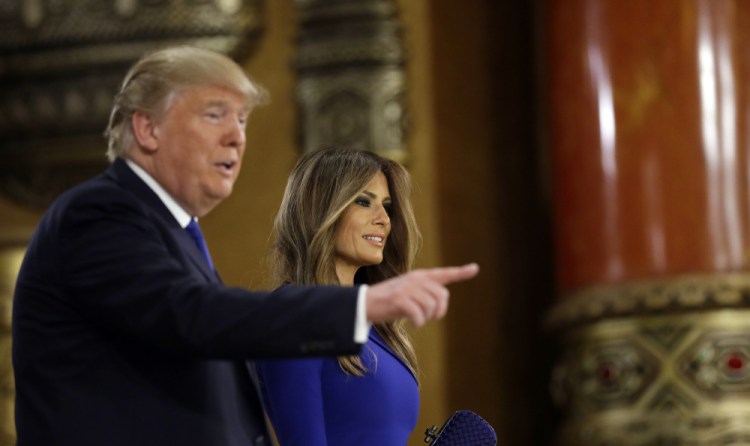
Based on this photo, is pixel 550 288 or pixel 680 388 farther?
pixel 550 288

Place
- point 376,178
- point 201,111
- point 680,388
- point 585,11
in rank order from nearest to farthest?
1. point 201,111
2. point 376,178
3. point 680,388
4. point 585,11

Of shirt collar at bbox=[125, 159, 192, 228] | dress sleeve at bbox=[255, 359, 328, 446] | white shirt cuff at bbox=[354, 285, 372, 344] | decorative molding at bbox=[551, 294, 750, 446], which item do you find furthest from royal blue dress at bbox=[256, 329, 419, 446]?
decorative molding at bbox=[551, 294, 750, 446]

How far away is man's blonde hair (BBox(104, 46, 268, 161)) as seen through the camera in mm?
1828

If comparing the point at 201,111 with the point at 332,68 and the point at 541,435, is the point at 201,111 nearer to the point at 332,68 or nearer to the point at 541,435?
the point at 332,68

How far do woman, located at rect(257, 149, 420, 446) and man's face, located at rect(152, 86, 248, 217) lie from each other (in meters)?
0.43

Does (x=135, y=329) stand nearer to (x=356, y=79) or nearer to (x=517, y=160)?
(x=356, y=79)

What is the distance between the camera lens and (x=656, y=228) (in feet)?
10.4

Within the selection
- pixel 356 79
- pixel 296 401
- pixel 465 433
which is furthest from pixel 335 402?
pixel 356 79

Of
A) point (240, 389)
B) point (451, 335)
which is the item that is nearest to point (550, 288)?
point (451, 335)

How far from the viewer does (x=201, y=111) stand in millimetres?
1816

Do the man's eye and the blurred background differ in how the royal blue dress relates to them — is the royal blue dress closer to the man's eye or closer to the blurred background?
the man's eye

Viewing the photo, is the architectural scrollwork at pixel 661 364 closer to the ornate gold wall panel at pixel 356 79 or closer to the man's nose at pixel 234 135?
the ornate gold wall panel at pixel 356 79

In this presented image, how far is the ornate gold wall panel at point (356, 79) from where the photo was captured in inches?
138

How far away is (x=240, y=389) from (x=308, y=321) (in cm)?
28
